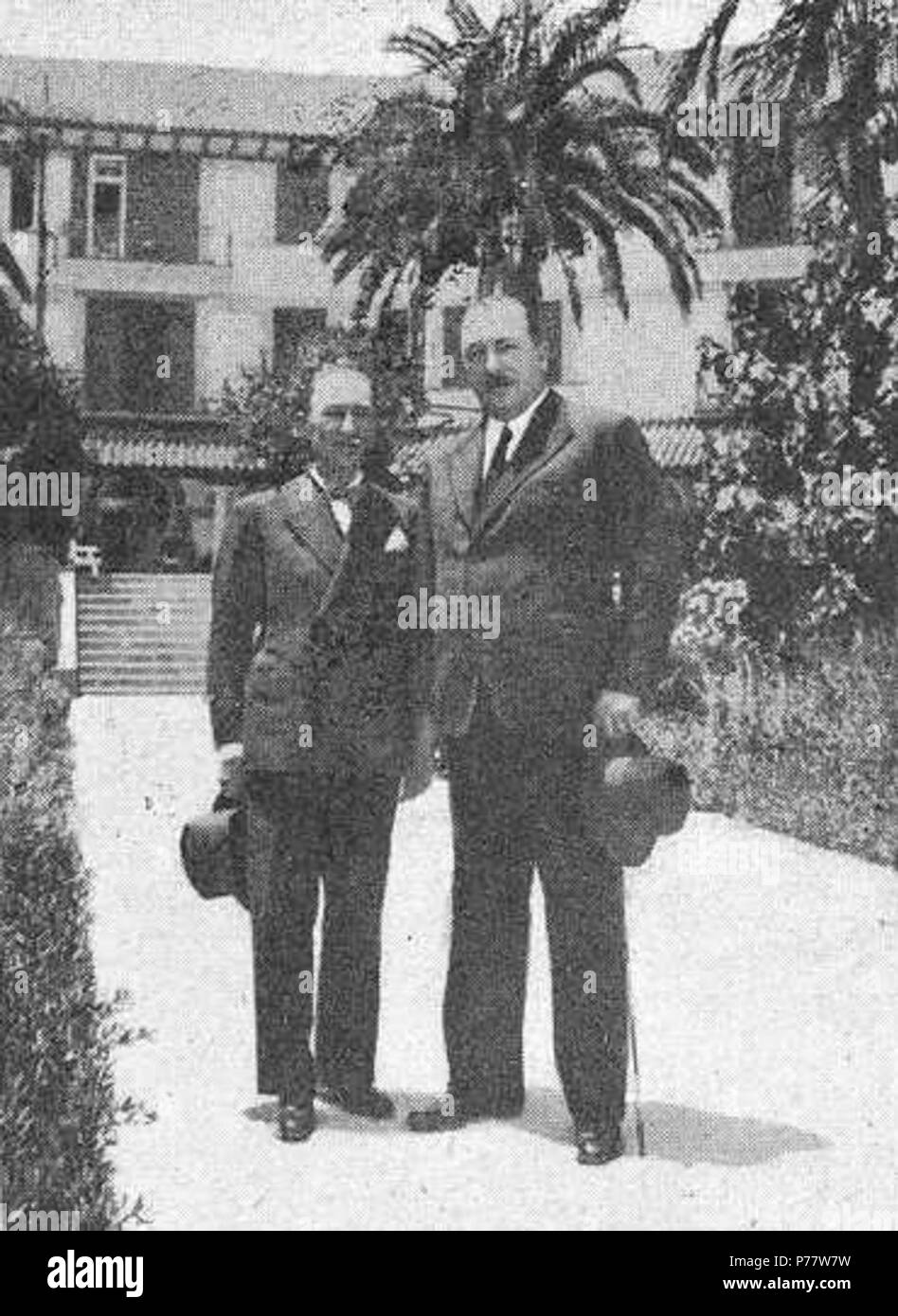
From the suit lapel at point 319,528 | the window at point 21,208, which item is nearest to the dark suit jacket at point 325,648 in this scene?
the suit lapel at point 319,528

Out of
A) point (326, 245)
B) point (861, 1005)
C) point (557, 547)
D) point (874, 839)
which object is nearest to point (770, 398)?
point (874, 839)

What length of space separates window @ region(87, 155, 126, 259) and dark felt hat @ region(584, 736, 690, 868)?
1653 centimetres

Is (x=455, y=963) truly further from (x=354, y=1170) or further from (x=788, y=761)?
(x=788, y=761)

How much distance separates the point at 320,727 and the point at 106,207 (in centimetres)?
1949

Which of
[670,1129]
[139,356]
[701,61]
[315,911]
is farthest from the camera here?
[139,356]

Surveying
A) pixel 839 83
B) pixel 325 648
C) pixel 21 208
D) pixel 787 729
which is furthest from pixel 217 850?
pixel 21 208

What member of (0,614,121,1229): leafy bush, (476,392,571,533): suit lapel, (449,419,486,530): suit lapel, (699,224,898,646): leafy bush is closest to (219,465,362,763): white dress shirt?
(449,419,486,530): suit lapel

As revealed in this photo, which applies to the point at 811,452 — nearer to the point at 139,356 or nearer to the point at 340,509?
the point at 340,509

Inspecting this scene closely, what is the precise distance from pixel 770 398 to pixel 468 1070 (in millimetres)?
6603

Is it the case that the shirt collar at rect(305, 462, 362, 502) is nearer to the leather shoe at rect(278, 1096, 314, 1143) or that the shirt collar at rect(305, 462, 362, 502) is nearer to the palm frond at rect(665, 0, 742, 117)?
the leather shoe at rect(278, 1096, 314, 1143)

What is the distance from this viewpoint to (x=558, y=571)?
4.18 meters

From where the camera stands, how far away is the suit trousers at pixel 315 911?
4254 mm

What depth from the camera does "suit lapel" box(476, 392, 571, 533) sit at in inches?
165

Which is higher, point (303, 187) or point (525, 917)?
point (303, 187)
